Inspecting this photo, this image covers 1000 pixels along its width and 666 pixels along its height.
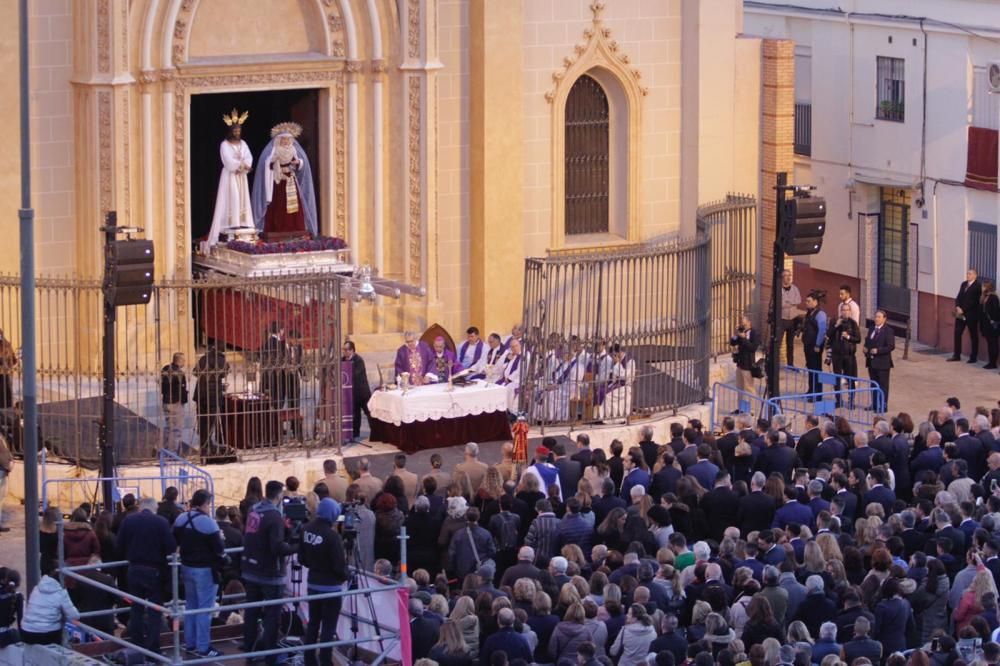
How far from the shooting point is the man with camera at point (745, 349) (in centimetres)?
3075

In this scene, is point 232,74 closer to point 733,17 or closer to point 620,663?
point 733,17

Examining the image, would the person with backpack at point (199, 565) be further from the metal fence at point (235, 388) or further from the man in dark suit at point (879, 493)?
the metal fence at point (235, 388)

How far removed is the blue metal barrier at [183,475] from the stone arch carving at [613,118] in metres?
7.97

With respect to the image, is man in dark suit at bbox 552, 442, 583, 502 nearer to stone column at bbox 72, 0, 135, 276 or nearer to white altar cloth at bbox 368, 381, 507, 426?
white altar cloth at bbox 368, 381, 507, 426

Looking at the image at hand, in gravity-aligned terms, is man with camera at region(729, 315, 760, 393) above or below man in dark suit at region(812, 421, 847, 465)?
above

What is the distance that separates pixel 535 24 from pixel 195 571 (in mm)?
13725

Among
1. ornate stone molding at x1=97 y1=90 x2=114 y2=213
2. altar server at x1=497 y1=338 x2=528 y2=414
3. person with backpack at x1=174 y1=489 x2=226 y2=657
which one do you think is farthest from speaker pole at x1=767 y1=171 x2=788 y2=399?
person with backpack at x1=174 y1=489 x2=226 y2=657

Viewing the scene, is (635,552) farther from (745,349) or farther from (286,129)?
(286,129)

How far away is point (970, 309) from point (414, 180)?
8120mm

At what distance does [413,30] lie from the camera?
30.7m

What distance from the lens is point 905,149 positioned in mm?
36656

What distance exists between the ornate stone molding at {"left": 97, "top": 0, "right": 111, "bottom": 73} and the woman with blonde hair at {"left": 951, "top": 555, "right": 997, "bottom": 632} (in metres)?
13.2

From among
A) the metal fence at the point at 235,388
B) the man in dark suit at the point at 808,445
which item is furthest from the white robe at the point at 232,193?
the man in dark suit at the point at 808,445

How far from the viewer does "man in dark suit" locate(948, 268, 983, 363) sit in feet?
111
